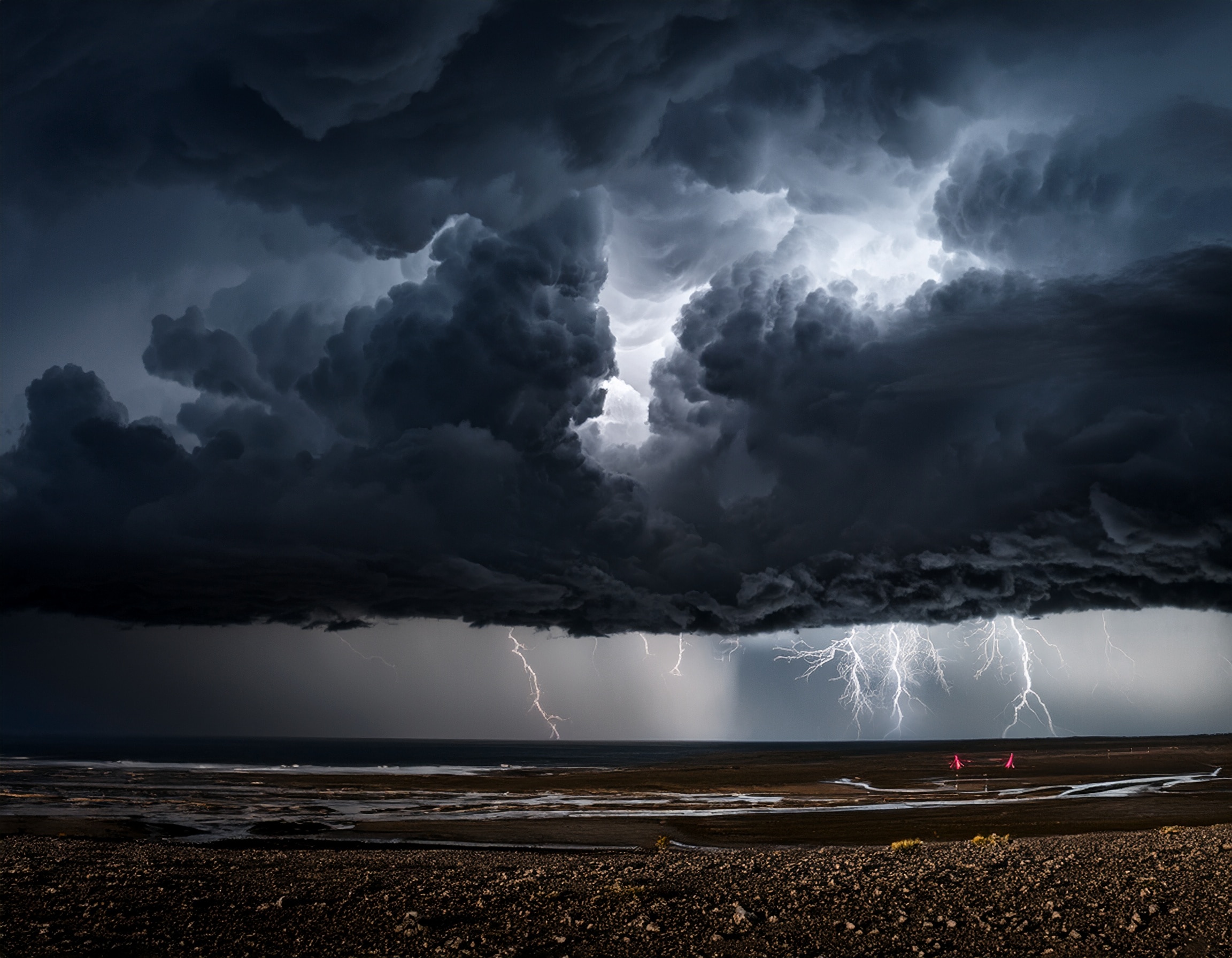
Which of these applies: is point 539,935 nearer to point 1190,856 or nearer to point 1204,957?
point 1204,957

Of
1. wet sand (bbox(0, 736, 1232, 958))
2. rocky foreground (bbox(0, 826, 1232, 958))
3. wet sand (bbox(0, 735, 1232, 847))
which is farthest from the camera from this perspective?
wet sand (bbox(0, 735, 1232, 847))

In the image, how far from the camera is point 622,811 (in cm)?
5128

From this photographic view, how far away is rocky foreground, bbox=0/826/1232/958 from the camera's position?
595 inches

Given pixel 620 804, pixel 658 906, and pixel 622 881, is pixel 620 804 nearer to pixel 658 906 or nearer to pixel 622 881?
pixel 622 881

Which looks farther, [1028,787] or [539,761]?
[539,761]

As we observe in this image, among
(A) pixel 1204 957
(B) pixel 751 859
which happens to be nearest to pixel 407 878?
(B) pixel 751 859

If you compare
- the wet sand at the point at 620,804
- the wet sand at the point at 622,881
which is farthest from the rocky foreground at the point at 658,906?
the wet sand at the point at 620,804

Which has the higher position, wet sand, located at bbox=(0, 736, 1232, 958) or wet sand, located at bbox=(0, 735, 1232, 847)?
wet sand, located at bbox=(0, 736, 1232, 958)

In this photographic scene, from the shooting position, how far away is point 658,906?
1761 centimetres

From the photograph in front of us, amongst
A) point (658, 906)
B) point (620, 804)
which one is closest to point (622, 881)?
point (658, 906)

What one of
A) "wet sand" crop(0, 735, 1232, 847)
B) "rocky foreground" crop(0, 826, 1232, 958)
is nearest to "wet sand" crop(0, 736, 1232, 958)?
"rocky foreground" crop(0, 826, 1232, 958)

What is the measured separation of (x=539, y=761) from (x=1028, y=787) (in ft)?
338

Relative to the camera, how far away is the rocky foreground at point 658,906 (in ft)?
49.5

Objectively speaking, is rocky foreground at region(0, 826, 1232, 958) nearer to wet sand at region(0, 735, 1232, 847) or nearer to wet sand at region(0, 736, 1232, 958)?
wet sand at region(0, 736, 1232, 958)
